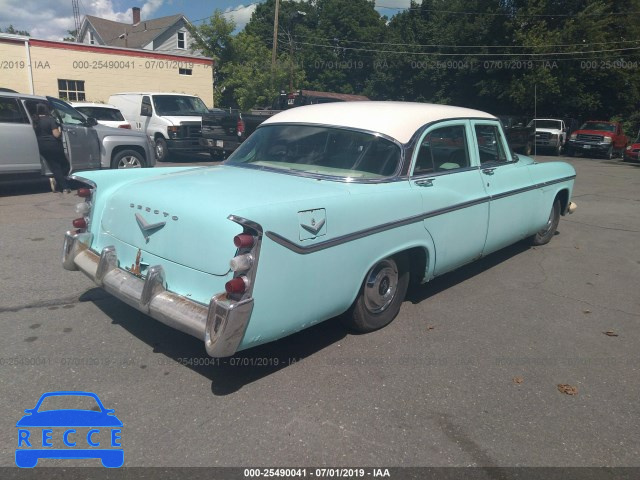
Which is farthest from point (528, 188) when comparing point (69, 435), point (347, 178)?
point (69, 435)

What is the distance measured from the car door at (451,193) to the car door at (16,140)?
758 centimetres

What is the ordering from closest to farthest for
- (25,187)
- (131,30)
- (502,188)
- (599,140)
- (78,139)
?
1. (502,188)
2. (78,139)
3. (25,187)
4. (599,140)
5. (131,30)

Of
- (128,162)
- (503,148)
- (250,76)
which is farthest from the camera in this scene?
(250,76)

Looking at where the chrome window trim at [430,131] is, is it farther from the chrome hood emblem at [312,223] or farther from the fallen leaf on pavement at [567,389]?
the fallen leaf on pavement at [567,389]

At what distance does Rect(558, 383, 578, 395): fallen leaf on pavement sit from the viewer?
137 inches

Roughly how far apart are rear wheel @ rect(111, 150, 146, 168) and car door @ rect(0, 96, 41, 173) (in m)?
1.41

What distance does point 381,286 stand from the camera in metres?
4.20

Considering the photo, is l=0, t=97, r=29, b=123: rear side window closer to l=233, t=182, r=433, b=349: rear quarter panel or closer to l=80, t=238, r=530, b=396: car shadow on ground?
l=80, t=238, r=530, b=396: car shadow on ground

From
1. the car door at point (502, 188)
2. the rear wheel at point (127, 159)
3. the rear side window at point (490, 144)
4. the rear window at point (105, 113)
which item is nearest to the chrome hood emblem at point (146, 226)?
the car door at point (502, 188)

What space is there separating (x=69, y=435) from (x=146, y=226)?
4.53 ft

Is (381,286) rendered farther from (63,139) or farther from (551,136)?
(551,136)

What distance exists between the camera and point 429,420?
10.2 ft

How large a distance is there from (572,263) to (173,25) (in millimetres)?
43226

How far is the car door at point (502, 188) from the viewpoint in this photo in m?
5.24
